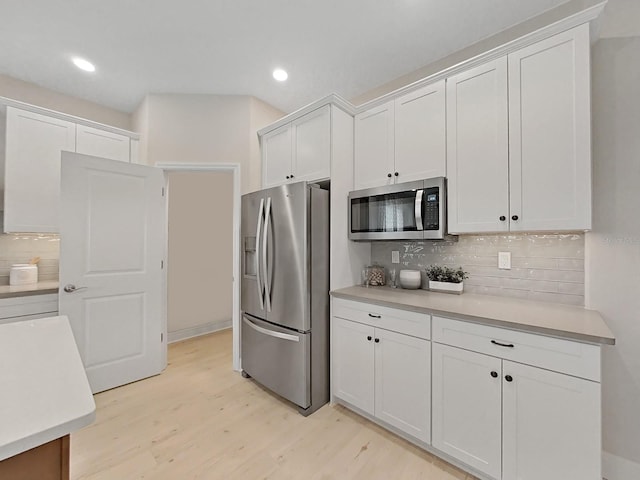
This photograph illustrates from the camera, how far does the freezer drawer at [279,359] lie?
87.3 inches

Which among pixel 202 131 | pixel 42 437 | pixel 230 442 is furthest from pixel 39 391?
pixel 202 131

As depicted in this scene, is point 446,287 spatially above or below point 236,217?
below

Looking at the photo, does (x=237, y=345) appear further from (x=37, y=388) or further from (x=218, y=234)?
(x=37, y=388)

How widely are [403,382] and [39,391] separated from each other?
179cm

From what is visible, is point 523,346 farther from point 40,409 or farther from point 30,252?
point 30,252

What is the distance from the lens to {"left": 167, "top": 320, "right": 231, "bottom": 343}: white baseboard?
379 centimetres

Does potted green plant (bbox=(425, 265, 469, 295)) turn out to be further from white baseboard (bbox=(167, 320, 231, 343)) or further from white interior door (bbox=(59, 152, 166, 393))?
white baseboard (bbox=(167, 320, 231, 343))

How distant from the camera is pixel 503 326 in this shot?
4.86ft

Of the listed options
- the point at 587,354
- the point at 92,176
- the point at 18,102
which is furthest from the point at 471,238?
the point at 18,102

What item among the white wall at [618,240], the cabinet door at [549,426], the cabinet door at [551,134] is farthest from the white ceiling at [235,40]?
the cabinet door at [549,426]

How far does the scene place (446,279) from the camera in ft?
7.34

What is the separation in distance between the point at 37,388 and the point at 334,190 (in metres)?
2.05

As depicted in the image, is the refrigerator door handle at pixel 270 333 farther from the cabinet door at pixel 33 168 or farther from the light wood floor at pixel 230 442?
the cabinet door at pixel 33 168

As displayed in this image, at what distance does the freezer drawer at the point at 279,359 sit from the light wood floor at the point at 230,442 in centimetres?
15
